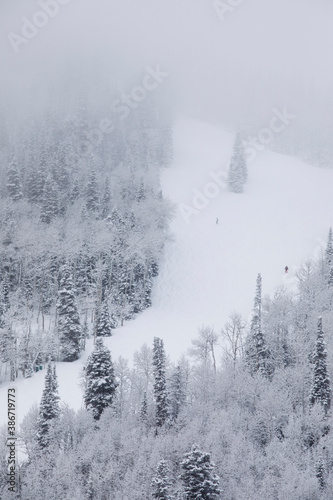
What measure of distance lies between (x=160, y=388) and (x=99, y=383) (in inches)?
206

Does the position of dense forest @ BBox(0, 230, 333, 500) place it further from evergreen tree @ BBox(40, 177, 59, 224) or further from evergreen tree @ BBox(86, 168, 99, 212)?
evergreen tree @ BBox(86, 168, 99, 212)

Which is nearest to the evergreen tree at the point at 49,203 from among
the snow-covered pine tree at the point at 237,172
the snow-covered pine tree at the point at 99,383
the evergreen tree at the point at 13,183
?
the evergreen tree at the point at 13,183

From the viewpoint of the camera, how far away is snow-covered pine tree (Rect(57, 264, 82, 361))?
46594 mm

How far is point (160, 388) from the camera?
113 ft

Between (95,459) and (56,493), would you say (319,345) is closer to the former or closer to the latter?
(95,459)

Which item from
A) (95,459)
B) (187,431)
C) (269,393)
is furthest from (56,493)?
(269,393)

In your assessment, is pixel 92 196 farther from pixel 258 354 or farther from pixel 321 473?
pixel 321 473

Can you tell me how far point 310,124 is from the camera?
5027 inches

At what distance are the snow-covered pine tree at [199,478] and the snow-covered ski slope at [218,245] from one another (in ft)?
54.3

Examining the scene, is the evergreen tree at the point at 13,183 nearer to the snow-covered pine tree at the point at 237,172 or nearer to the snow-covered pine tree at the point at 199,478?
the snow-covered pine tree at the point at 237,172

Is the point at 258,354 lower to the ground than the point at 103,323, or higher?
lower

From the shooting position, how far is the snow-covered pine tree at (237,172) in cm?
9275

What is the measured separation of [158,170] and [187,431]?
77.4 metres

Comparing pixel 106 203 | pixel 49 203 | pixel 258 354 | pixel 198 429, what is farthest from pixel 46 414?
pixel 106 203
